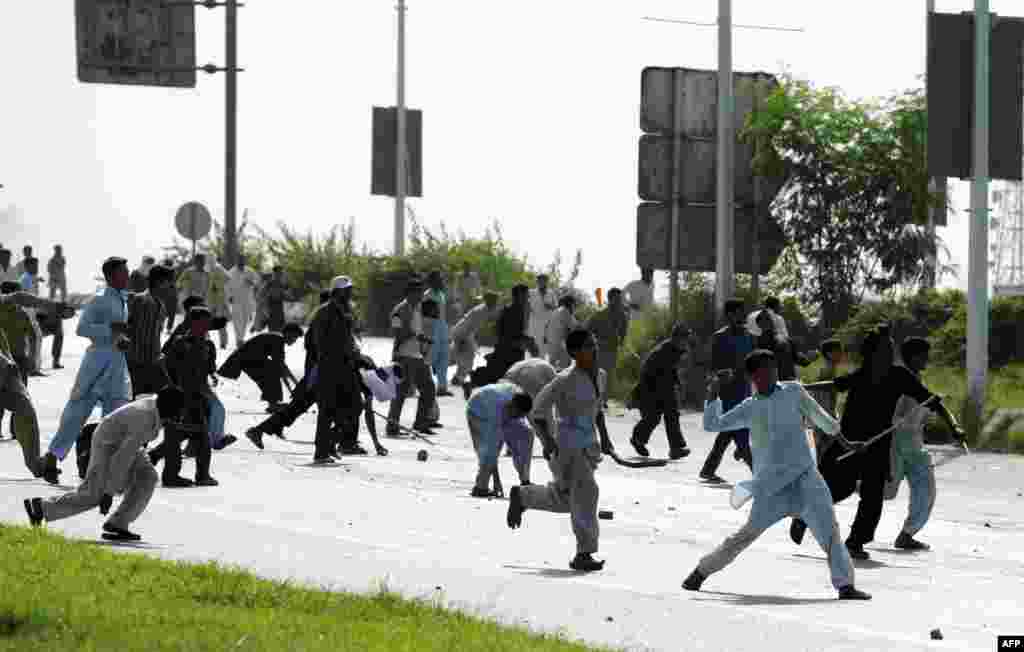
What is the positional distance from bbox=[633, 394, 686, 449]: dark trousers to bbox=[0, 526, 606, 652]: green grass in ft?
38.2

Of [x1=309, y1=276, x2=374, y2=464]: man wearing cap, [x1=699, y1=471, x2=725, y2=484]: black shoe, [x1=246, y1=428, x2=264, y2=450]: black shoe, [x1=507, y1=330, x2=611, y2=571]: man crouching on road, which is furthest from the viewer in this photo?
[x1=246, y1=428, x2=264, y2=450]: black shoe

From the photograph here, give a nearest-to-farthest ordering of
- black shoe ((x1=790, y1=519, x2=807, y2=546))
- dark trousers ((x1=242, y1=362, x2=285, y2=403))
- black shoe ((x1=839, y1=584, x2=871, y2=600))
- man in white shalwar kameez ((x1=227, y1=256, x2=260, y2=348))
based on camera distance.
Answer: black shoe ((x1=839, y1=584, x2=871, y2=600)) → black shoe ((x1=790, y1=519, x2=807, y2=546)) → dark trousers ((x1=242, y1=362, x2=285, y2=403)) → man in white shalwar kameez ((x1=227, y1=256, x2=260, y2=348))

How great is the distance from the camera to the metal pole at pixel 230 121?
146 ft

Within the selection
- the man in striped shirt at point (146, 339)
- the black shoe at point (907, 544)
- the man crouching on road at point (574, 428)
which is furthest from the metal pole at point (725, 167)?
the man crouching on road at point (574, 428)

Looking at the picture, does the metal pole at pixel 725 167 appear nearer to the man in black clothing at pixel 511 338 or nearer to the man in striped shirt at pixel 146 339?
the man in black clothing at pixel 511 338

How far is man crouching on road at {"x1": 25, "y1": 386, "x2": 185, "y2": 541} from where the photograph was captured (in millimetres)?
14656

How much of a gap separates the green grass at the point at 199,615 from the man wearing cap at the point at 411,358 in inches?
538

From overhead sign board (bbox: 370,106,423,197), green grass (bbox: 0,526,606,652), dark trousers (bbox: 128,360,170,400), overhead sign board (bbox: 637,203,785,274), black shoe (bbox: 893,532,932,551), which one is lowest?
black shoe (bbox: 893,532,932,551)

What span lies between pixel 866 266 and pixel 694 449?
556 inches

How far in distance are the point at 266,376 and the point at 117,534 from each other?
10.3 meters

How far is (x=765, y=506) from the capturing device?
13336mm

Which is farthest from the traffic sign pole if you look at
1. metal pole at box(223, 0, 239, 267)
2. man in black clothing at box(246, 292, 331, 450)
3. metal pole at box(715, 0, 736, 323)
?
man in black clothing at box(246, 292, 331, 450)

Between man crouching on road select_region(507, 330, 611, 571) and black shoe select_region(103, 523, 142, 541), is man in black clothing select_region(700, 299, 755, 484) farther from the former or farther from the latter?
black shoe select_region(103, 523, 142, 541)

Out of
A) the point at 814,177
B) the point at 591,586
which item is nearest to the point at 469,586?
the point at 591,586
